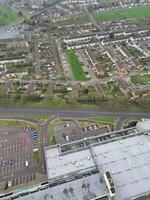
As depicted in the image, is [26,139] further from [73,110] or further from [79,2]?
[79,2]

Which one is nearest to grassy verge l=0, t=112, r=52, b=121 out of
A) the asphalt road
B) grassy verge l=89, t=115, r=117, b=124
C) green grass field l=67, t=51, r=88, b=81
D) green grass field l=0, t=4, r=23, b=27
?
the asphalt road

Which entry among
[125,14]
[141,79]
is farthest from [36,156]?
[125,14]

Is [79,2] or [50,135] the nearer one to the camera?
[50,135]

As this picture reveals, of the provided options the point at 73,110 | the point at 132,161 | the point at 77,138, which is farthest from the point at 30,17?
the point at 132,161

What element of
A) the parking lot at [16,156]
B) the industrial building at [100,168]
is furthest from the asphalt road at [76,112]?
the industrial building at [100,168]

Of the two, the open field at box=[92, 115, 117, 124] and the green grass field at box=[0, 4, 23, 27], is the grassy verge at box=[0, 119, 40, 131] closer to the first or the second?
the open field at box=[92, 115, 117, 124]

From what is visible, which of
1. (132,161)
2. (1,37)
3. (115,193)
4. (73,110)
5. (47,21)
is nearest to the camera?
(115,193)

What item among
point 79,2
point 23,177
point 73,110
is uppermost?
point 79,2
